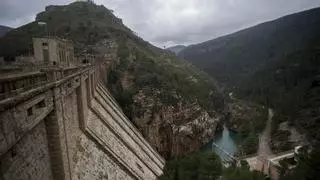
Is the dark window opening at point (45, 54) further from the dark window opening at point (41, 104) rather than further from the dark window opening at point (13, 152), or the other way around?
the dark window opening at point (13, 152)

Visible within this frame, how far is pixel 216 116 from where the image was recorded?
183ft

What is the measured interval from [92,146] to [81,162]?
197 cm

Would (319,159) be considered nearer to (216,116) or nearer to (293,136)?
(293,136)

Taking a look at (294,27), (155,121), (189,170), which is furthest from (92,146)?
(294,27)

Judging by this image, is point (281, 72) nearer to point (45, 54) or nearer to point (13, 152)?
point (45, 54)

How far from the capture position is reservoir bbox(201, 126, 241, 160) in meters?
45.1

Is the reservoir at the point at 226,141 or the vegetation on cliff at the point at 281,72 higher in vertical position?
the vegetation on cliff at the point at 281,72

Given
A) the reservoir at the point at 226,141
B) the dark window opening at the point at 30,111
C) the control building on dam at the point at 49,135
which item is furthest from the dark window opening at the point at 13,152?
the reservoir at the point at 226,141

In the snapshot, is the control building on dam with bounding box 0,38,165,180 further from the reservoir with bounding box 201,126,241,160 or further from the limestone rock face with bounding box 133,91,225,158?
the reservoir with bounding box 201,126,241,160

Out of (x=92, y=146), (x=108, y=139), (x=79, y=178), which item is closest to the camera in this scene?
(x=79, y=178)

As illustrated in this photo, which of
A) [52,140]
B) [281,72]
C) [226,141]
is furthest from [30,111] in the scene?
[281,72]

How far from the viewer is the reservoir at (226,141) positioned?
45.1 m

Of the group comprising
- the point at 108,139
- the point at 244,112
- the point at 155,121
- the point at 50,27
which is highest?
the point at 50,27

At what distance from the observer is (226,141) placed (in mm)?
51656
